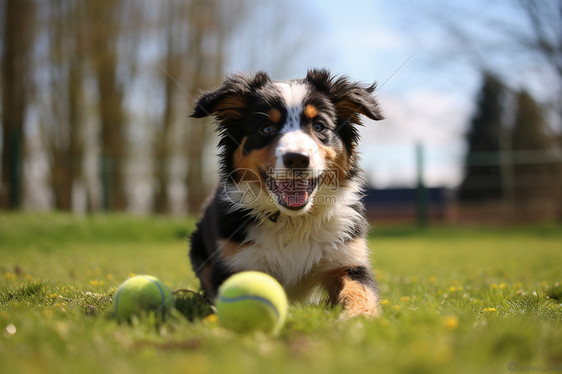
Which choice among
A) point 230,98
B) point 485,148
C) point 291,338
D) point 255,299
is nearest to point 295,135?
point 230,98

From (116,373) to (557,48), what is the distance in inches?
849

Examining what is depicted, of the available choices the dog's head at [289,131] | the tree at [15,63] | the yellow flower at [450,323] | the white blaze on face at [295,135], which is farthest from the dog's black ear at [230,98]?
the tree at [15,63]

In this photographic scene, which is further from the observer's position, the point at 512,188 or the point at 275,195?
the point at 512,188

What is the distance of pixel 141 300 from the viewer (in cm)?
280

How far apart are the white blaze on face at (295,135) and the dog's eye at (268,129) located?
89mm

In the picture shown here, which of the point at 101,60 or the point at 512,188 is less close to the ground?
the point at 101,60

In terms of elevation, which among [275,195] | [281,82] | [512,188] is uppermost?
[281,82]

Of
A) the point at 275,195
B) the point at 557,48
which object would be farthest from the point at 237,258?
the point at 557,48

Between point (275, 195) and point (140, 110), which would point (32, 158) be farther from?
point (275, 195)

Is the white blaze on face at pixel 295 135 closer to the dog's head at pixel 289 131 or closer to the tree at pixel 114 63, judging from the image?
the dog's head at pixel 289 131

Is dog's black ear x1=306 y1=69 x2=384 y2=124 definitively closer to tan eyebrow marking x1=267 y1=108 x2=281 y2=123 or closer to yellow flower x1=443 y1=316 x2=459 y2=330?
tan eyebrow marking x1=267 y1=108 x2=281 y2=123

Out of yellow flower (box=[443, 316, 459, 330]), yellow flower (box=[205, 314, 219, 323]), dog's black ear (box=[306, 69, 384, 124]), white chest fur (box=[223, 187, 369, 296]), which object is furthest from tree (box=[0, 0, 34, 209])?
yellow flower (box=[443, 316, 459, 330])

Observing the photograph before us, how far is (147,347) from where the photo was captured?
206 cm

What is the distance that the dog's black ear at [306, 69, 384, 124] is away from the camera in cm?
404
